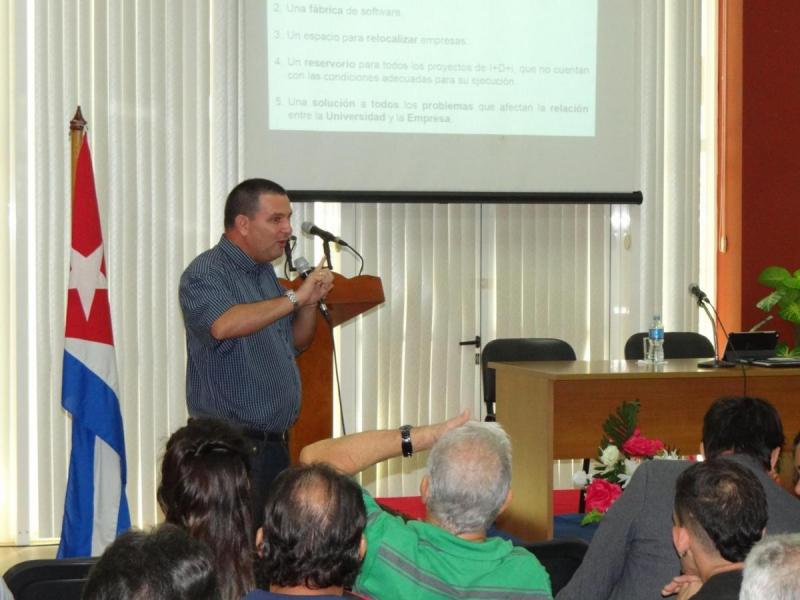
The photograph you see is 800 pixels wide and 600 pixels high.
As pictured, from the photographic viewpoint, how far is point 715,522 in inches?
79.2

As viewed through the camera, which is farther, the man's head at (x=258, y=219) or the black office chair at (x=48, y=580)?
the man's head at (x=258, y=219)

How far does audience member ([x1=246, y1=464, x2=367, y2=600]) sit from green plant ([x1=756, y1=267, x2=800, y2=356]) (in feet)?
17.0

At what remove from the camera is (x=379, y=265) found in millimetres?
6227

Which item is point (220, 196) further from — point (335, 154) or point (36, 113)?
point (36, 113)

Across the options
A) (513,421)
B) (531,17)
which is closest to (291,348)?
(513,421)

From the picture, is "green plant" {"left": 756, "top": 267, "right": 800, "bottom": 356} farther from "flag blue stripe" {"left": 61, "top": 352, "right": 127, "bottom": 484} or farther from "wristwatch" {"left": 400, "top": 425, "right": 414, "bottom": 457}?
"wristwatch" {"left": 400, "top": 425, "right": 414, "bottom": 457}

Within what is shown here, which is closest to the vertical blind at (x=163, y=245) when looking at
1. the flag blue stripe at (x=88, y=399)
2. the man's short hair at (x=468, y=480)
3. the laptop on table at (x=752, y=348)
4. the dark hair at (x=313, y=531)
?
the flag blue stripe at (x=88, y=399)

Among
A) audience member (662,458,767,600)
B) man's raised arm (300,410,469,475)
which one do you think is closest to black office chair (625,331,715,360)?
audience member (662,458,767,600)

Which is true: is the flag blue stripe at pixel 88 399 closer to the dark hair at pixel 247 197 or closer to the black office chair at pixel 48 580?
the dark hair at pixel 247 197

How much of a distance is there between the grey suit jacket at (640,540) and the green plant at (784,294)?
157 inches

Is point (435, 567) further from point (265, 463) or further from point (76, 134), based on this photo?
point (76, 134)

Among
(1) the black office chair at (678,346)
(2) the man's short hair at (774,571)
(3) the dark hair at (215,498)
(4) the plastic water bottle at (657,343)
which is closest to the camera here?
(2) the man's short hair at (774,571)

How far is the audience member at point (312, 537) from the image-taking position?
164 cm

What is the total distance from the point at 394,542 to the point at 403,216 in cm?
447
